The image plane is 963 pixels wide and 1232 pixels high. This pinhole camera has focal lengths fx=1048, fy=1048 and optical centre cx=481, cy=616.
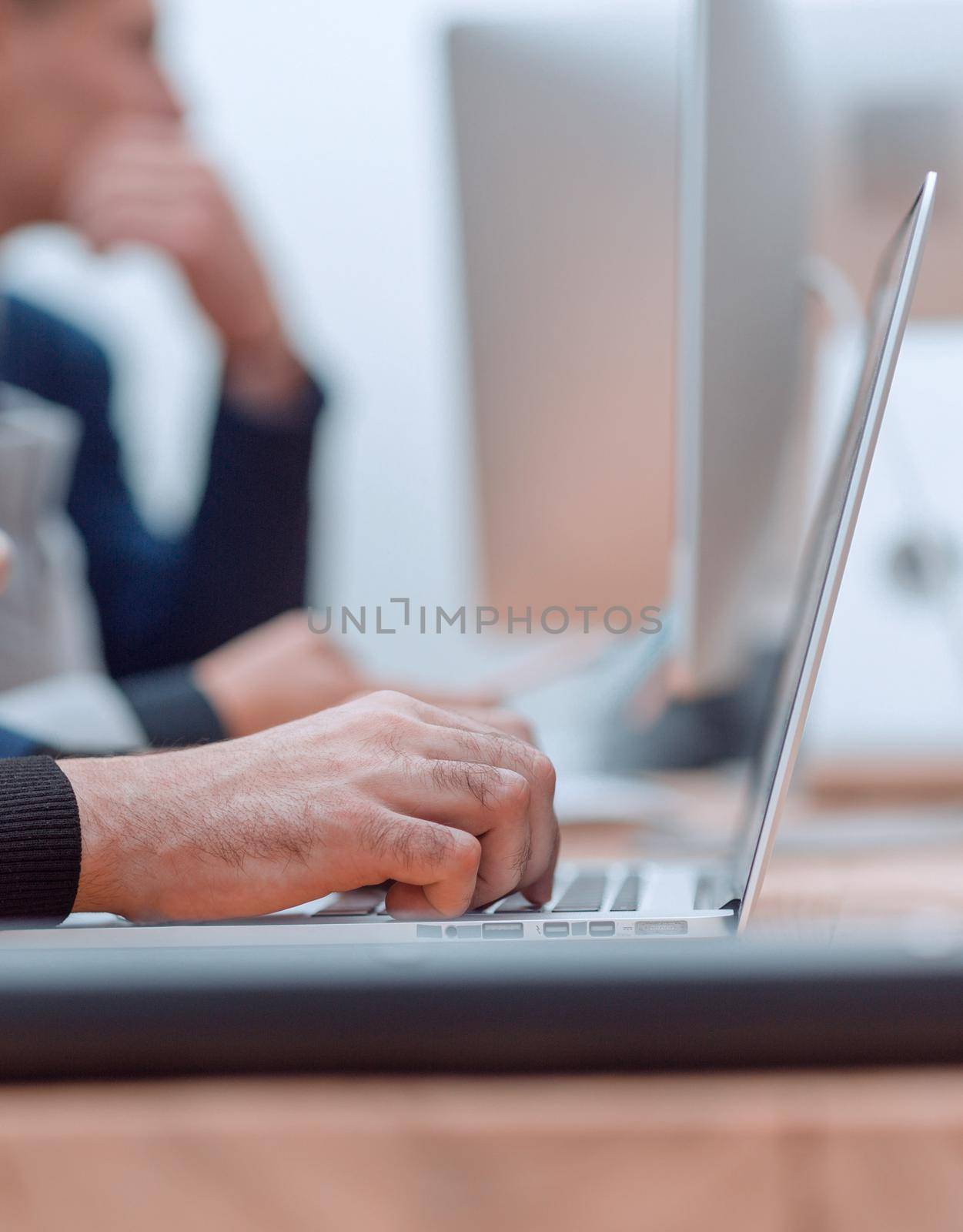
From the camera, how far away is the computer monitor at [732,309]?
45cm

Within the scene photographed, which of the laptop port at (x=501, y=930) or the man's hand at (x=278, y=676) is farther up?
the laptop port at (x=501, y=930)

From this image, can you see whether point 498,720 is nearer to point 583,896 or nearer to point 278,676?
point 583,896

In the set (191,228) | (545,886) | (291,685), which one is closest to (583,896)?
(545,886)

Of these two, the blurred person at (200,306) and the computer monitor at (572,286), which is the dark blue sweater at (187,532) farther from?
the computer monitor at (572,286)

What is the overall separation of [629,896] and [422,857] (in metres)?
0.08

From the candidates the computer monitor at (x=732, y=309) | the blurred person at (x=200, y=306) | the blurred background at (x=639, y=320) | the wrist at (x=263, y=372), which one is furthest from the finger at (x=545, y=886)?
the wrist at (x=263, y=372)

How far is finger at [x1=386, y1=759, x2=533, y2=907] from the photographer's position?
302 mm

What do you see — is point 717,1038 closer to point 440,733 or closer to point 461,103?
point 440,733

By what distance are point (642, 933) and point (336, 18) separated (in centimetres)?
210

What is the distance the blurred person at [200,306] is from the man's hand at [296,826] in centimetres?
69

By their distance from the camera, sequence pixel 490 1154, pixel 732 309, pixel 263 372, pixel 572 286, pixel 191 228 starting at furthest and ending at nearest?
1. pixel 263 372
2. pixel 191 228
3. pixel 572 286
4. pixel 732 309
5. pixel 490 1154

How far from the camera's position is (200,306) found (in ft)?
3.89

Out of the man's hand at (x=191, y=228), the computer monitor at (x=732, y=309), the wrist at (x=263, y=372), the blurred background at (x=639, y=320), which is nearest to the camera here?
the computer monitor at (x=732, y=309)

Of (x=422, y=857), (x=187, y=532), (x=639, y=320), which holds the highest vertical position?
(x=639, y=320)
